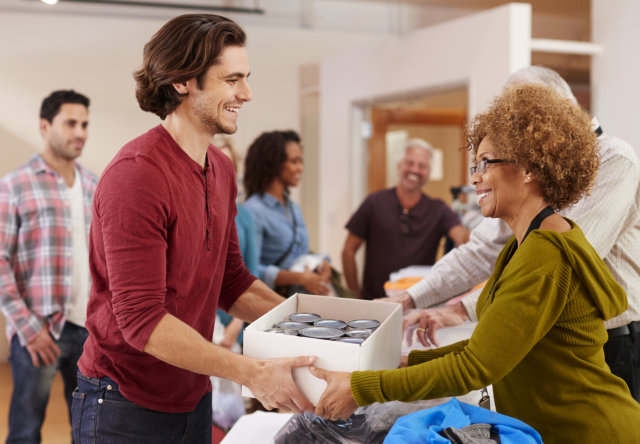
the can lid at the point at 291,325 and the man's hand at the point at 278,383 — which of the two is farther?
the can lid at the point at 291,325

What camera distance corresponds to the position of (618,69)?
143 inches

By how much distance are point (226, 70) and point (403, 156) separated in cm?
287

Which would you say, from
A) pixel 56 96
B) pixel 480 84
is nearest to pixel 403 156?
pixel 480 84

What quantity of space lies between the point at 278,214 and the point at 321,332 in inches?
76.1

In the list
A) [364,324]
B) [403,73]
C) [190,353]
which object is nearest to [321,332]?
[364,324]

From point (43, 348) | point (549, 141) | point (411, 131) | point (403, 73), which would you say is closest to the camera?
point (549, 141)

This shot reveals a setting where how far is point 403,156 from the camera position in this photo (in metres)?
4.16

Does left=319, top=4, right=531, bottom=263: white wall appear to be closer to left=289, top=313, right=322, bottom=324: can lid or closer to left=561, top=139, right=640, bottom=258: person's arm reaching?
left=561, top=139, right=640, bottom=258: person's arm reaching

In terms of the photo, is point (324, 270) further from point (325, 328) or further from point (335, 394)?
point (335, 394)

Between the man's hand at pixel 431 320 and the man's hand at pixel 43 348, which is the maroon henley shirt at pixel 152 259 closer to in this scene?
the man's hand at pixel 431 320

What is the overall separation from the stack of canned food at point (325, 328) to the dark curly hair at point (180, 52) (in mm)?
537

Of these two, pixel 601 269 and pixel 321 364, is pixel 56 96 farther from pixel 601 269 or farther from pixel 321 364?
pixel 601 269

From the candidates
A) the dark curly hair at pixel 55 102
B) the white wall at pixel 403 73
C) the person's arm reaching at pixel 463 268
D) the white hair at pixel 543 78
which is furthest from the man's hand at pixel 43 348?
the white wall at pixel 403 73

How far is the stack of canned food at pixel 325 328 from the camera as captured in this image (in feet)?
4.45
